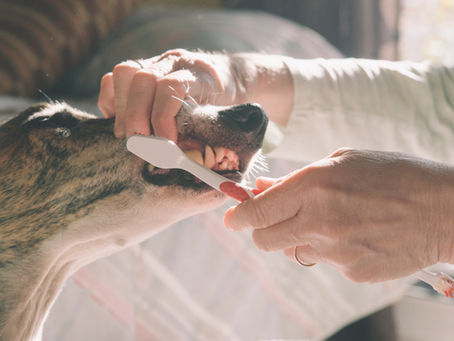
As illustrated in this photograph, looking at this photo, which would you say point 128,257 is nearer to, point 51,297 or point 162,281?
point 162,281

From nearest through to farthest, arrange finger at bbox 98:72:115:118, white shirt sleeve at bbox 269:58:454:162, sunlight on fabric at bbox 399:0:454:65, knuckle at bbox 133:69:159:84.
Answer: knuckle at bbox 133:69:159:84, finger at bbox 98:72:115:118, white shirt sleeve at bbox 269:58:454:162, sunlight on fabric at bbox 399:0:454:65

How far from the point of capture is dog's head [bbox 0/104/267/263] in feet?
2.27

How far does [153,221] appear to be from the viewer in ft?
2.59

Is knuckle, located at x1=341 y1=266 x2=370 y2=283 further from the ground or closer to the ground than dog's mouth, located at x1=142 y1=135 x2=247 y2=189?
closer to the ground

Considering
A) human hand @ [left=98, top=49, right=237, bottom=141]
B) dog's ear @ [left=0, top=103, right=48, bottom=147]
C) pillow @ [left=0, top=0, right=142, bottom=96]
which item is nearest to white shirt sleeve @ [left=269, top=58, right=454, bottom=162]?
human hand @ [left=98, top=49, right=237, bottom=141]

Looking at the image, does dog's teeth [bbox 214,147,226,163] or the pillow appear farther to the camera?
the pillow

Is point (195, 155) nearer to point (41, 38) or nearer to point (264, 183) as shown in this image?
point (264, 183)

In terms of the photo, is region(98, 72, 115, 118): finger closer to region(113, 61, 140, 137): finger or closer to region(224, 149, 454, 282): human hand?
region(113, 61, 140, 137): finger

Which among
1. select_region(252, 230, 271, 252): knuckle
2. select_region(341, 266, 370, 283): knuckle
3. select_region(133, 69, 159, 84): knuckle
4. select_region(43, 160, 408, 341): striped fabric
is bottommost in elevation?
select_region(43, 160, 408, 341): striped fabric

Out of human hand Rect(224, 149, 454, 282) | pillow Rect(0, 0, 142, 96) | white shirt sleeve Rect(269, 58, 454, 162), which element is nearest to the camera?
human hand Rect(224, 149, 454, 282)

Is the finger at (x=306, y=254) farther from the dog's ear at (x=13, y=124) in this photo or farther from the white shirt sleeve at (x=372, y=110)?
the dog's ear at (x=13, y=124)

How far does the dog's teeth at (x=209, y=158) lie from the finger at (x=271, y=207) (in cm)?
10

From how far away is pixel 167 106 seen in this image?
2.18ft

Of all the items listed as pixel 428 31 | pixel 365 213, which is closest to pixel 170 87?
pixel 365 213
